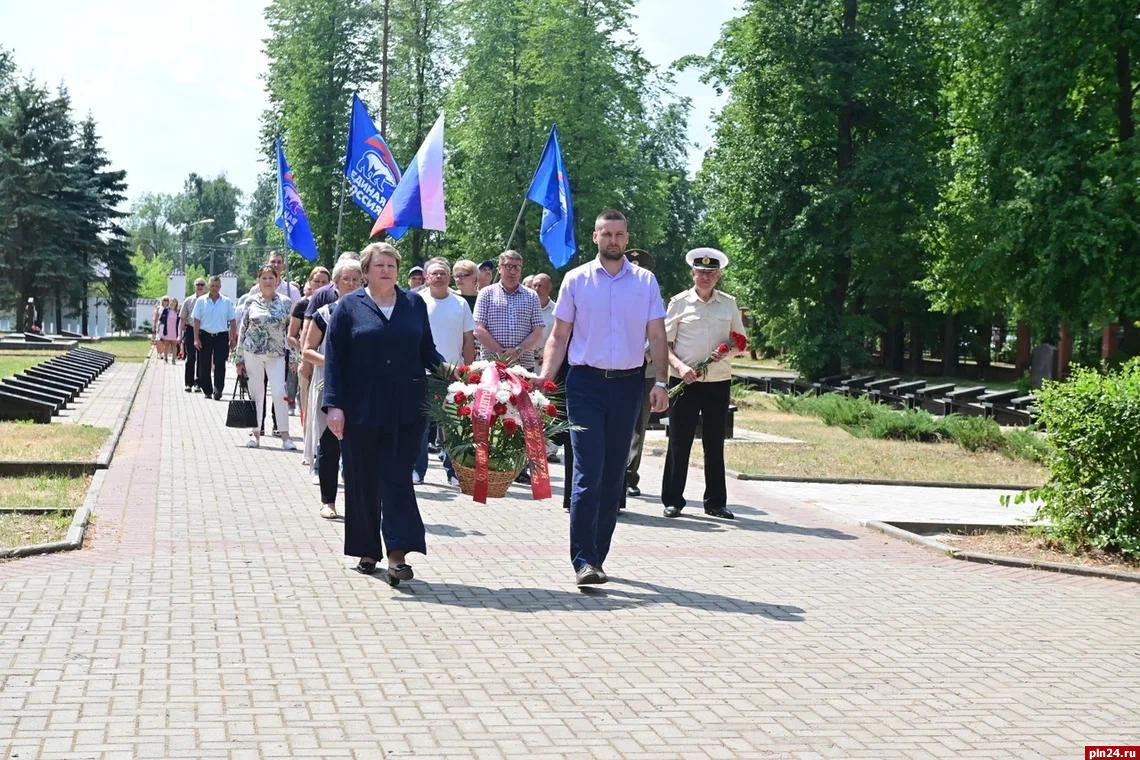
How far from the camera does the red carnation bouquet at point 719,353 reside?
12164mm

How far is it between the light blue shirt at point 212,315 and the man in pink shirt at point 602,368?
57.1 ft

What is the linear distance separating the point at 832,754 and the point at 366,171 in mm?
16499

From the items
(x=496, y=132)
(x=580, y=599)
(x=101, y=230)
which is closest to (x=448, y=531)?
(x=580, y=599)

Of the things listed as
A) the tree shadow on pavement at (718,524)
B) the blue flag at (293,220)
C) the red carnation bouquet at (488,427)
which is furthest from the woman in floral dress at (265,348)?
the red carnation bouquet at (488,427)

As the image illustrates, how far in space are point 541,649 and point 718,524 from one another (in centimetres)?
497

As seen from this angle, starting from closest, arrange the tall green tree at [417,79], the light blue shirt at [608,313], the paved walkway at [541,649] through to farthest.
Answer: the paved walkway at [541,649] → the light blue shirt at [608,313] → the tall green tree at [417,79]

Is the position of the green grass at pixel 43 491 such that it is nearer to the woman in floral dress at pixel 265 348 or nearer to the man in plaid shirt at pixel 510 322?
the man in plaid shirt at pixel 510 322

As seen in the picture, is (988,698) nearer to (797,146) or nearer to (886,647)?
(886,647)

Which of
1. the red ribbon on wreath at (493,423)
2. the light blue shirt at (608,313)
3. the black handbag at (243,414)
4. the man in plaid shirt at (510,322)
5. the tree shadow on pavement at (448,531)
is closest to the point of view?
the light blue shirt at (608,313)

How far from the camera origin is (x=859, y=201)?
145 ft

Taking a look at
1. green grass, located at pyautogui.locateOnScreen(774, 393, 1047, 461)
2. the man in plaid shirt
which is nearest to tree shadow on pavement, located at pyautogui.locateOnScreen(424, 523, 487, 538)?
the man in plaid shirt

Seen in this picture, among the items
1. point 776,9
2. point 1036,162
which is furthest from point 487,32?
point 1036,162

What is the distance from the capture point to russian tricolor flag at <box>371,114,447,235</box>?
58.0ft

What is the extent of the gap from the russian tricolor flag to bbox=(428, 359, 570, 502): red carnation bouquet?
867 cm
